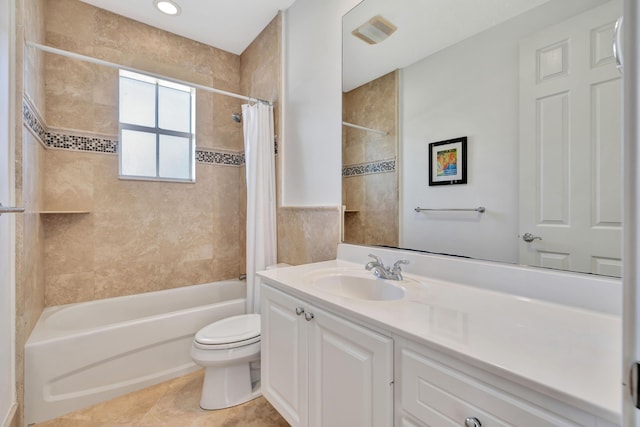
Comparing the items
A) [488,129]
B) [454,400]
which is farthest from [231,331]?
[488,129]

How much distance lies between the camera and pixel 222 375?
1.66 meters

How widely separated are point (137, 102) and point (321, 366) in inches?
Answer: 102

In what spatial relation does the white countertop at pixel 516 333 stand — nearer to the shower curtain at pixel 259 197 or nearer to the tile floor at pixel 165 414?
the tile floor at pixel 165 414

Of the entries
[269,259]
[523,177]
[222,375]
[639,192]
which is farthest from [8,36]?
[523,177]

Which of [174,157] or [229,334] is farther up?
[174,157]

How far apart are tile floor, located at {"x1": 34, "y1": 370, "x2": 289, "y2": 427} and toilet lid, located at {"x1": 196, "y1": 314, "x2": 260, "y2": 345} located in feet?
1.31

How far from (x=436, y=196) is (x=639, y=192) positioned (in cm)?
106

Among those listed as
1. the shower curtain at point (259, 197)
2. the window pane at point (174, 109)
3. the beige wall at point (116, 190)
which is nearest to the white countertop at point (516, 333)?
the beige wall at point (116, 190)

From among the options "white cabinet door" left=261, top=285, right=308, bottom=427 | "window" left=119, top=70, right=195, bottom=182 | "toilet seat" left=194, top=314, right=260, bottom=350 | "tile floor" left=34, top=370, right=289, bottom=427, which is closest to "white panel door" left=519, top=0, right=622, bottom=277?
"white cabinet door" left=261, top=285, right=308, bottom=427

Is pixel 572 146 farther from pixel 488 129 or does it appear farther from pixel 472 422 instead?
pixel 472 422

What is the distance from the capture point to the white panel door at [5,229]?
3.80 ft

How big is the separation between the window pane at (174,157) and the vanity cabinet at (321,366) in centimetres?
175

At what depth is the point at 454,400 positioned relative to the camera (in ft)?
2.12

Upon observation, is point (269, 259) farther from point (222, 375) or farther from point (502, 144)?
point (502, 144)
